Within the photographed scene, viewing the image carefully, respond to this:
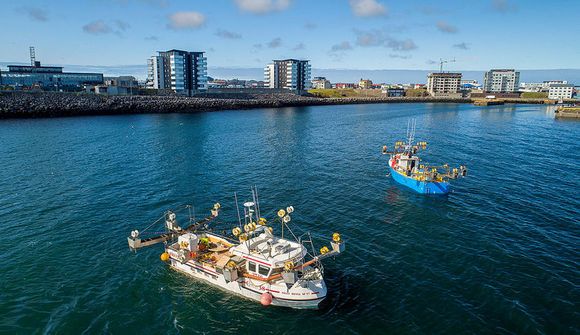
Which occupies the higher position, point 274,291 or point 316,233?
point 274,291

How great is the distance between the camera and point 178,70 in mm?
184125

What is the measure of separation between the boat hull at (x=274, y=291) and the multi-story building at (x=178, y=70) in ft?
568

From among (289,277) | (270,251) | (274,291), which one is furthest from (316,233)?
(289,277)

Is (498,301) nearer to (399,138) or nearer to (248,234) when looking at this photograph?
(248,234)

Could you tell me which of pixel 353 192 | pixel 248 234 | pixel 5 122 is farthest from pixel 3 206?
pixel 5 122

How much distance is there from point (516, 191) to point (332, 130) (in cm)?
6408

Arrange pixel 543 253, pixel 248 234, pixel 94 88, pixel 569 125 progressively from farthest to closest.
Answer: pixel 94 88 < pixel 569 125 < pixel 543 253 < pixel 248 234

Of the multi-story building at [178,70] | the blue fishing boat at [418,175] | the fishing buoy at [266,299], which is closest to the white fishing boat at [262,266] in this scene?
the fishing buoy at [266,299]

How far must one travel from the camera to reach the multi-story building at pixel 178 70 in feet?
604

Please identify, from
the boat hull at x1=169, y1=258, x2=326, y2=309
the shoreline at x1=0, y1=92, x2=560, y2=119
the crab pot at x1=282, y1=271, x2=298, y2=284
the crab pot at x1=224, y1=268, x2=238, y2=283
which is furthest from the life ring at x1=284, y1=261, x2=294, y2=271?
the shoreline at x1=0, y1=92, x2=560, y2=119

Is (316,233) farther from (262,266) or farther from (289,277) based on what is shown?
(289,277)

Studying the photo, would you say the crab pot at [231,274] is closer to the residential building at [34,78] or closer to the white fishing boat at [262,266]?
the white fishing boat at [262,266]

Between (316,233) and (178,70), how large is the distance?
16847 cm

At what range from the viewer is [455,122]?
5123 inches
